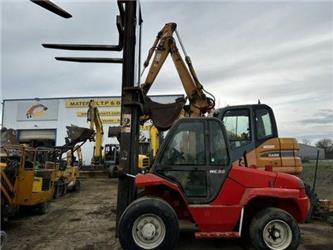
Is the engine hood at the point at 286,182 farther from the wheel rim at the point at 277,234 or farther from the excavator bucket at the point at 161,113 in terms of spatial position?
the excavator bucket at the point at 161,113

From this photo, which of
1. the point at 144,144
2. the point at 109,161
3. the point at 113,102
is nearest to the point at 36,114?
the point at 113,102

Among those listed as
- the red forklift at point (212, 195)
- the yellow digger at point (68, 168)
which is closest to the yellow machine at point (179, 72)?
the red forklift at point (212, 195)

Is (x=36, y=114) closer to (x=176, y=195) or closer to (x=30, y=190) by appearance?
(x=30, y=190)

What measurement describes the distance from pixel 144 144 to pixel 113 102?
686 inches

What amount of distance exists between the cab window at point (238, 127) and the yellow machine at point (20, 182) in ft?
14.7

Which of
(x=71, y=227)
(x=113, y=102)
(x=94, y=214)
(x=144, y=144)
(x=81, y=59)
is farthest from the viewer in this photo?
(x=113, y=102)

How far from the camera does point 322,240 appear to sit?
7355 millimetres

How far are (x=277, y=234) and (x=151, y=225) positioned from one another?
1.94 meters

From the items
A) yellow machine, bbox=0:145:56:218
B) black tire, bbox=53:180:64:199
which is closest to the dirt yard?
yellow machine, bbox=0:145:56:218

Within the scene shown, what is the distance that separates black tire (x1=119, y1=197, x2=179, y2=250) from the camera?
5816 mm

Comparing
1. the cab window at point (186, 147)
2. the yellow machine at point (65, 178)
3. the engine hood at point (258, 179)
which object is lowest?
the yellow machine at point (65, 178)

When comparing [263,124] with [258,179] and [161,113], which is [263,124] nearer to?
[161,113]

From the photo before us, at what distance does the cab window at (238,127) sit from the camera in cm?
881

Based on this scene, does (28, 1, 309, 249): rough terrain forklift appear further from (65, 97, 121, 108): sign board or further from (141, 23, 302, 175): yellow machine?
(65, 97, 121, 108): sign board
